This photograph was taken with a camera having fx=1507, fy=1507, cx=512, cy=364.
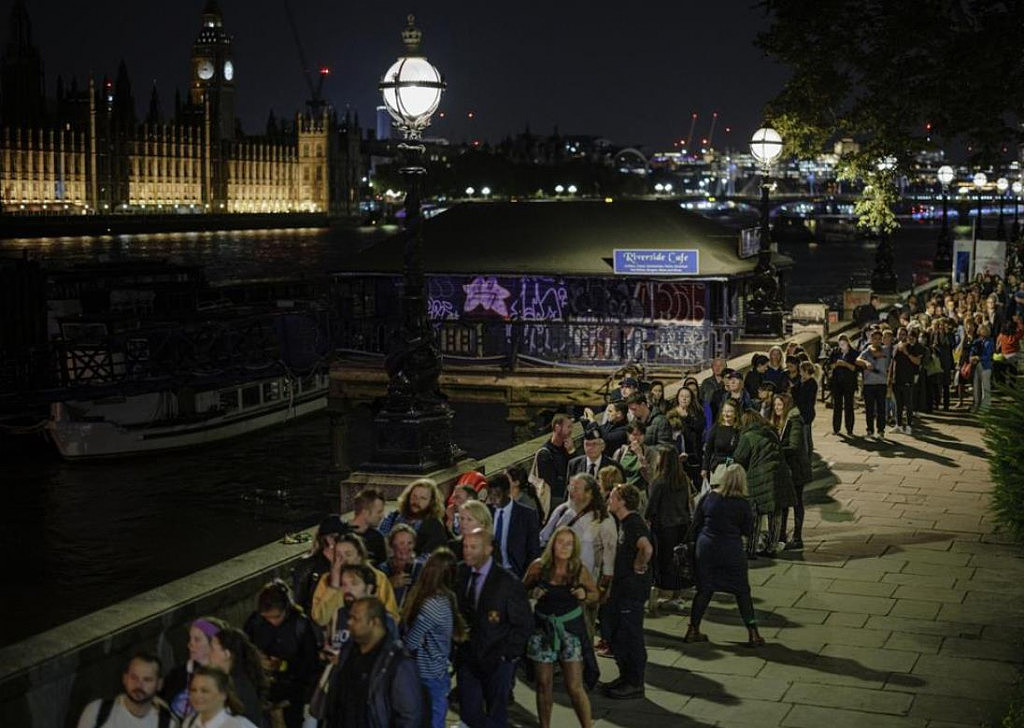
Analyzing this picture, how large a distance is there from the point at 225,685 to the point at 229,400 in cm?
4488

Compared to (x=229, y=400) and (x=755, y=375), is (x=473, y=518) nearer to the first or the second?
(x=755, y=375)

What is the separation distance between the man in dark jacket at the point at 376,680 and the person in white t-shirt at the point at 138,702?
800mm

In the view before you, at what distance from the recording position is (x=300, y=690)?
25.4 ft

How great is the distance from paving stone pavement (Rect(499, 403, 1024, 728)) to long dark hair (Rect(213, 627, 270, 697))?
2.60 meters

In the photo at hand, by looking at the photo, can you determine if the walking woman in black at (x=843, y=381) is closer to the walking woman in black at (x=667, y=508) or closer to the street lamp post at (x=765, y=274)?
the street lamp post at (x=765, y=274)

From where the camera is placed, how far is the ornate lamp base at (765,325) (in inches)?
1083

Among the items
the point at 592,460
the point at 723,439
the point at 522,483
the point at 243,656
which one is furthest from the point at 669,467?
the point at 243,656

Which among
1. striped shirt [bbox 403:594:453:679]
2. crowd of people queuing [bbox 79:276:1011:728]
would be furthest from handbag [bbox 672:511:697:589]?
striped shirt [bbox 403:594:453:679]

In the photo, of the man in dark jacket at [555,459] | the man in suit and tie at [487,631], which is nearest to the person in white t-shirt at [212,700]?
the man in suit and tie at [487,631]

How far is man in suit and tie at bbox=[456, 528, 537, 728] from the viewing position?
808cm

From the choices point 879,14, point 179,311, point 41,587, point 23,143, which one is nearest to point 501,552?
point 879,14

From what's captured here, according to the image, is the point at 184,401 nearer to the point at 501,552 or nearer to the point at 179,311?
the point at 179,311

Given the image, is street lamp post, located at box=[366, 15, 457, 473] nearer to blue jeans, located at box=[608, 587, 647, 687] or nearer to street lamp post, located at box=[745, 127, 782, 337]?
blue jeans, located at box=[608, 587, 647, 687]

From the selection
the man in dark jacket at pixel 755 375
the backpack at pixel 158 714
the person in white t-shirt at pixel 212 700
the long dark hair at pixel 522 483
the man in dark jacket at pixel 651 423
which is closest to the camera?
the person in white t-shirt at pixel 212 700
